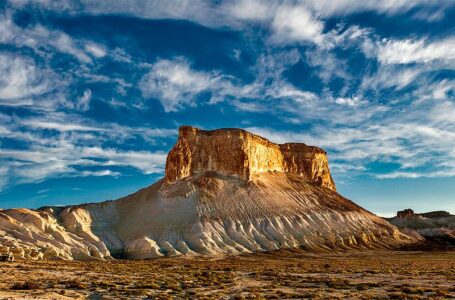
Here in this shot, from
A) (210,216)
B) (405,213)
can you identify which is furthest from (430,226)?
(210,216)

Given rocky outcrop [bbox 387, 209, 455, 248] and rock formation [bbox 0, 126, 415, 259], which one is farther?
rocky outcrop [bbox 387, 209, 455, 248]

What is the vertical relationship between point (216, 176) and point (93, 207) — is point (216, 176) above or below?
above

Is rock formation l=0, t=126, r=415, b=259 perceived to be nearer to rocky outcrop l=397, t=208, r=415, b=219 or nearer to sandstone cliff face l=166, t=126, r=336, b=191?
sandstone cliff face l=166, t=126, r=336, b=191

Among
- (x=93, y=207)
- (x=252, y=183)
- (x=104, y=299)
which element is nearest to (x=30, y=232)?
(x=93, y=207)

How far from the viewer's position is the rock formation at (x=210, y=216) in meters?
74.2

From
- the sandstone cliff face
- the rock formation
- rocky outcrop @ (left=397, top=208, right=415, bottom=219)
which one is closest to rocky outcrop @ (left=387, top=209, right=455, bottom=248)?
rocky outcrop @ (left=397, top=208, right=415, bottom=219)

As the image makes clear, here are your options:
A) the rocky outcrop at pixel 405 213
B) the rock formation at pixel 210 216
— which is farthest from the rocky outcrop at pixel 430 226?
the rock formation at pixel 210 216

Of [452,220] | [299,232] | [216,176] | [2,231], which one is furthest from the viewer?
[452,220]

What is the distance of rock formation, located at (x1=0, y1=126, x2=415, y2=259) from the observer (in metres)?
74.2

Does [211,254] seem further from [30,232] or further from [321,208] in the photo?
[321,208]

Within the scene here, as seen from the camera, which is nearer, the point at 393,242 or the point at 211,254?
the point at 211,254

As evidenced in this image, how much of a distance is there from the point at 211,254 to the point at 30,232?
91.2 ft

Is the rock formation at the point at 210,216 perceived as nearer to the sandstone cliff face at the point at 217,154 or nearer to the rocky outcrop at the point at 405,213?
the sandstone cliff face at the point at 217,154

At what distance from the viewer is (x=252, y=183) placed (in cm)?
9925
